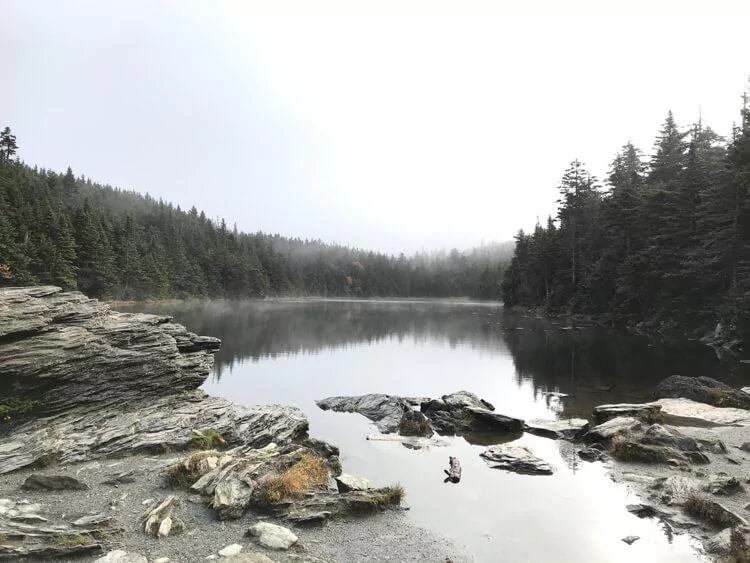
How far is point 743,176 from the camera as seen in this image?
42.2m

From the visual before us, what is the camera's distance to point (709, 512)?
43.2 ft

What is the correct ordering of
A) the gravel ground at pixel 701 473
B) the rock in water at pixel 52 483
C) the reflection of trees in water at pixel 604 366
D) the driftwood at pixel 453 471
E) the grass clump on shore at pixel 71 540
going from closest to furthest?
the grass clump on shore at pixel 71 540 → the rock in water at pixel 52 483 → the gravel ground at pixel 701 473 → the driftwood at pixel 453 471 → the reflection of trees in water at pixel 604 366

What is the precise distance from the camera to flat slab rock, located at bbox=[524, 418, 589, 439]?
22.4 m

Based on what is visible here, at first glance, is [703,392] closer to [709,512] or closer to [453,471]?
[709,512]

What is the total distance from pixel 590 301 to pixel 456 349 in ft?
141

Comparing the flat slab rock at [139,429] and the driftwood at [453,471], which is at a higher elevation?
the flat slab rock at [139,429]

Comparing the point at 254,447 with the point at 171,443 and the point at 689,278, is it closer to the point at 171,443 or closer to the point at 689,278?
the point at 171,443

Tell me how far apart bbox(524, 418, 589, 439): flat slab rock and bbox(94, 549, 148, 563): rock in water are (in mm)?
18712

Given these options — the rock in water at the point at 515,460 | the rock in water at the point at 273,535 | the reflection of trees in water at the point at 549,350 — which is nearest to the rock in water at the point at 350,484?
the rock in water at the point at 273,535

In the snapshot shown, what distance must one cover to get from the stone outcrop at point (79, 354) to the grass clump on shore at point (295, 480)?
955 cm

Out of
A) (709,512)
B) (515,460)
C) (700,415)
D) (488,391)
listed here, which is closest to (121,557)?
(515,460)

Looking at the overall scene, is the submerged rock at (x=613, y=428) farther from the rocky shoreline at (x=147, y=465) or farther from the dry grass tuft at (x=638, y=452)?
the rocky shoreline at (x=147, y=465)

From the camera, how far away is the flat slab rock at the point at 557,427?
22.4 metres

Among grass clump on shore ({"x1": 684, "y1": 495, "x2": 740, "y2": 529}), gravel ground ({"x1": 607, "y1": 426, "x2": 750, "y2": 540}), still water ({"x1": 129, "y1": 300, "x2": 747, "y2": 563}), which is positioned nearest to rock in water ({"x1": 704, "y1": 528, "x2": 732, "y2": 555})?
still water ({"x1": 129, "y1": 300, "x2": 747, "y2": 563})
